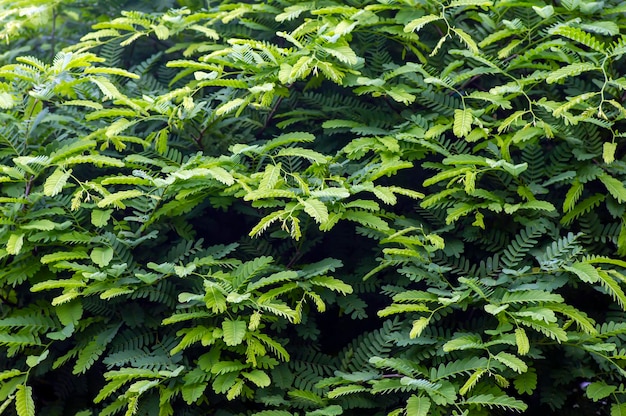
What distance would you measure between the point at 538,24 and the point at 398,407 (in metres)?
1.75

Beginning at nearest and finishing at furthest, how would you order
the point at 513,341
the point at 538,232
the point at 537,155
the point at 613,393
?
the point at 513,341
the point at 613,393
the point at 538,232
the point at 537,155

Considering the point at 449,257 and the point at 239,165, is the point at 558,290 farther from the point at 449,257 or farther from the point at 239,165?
the point at 239,165

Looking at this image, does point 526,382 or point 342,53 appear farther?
point 342,53

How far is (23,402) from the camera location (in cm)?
251

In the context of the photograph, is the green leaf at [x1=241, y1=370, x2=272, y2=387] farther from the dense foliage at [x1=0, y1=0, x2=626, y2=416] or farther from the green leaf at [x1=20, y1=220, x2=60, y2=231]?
the green leaf at [x1=20, y1=220, x2=60, y2=231]

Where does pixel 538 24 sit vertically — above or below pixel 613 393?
above

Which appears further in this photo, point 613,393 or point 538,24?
point 538,24

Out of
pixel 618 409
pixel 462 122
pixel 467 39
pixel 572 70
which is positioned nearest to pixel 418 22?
pixel 467 39

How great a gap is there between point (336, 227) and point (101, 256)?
1.07m

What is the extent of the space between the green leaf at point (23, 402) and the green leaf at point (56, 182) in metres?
0.79

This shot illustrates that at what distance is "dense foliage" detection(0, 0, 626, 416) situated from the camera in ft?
7.98

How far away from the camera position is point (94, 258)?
2.54m

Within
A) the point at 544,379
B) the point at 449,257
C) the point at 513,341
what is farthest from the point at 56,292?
the point at 544,379

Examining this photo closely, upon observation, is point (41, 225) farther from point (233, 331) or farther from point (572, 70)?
point (572, 70)
